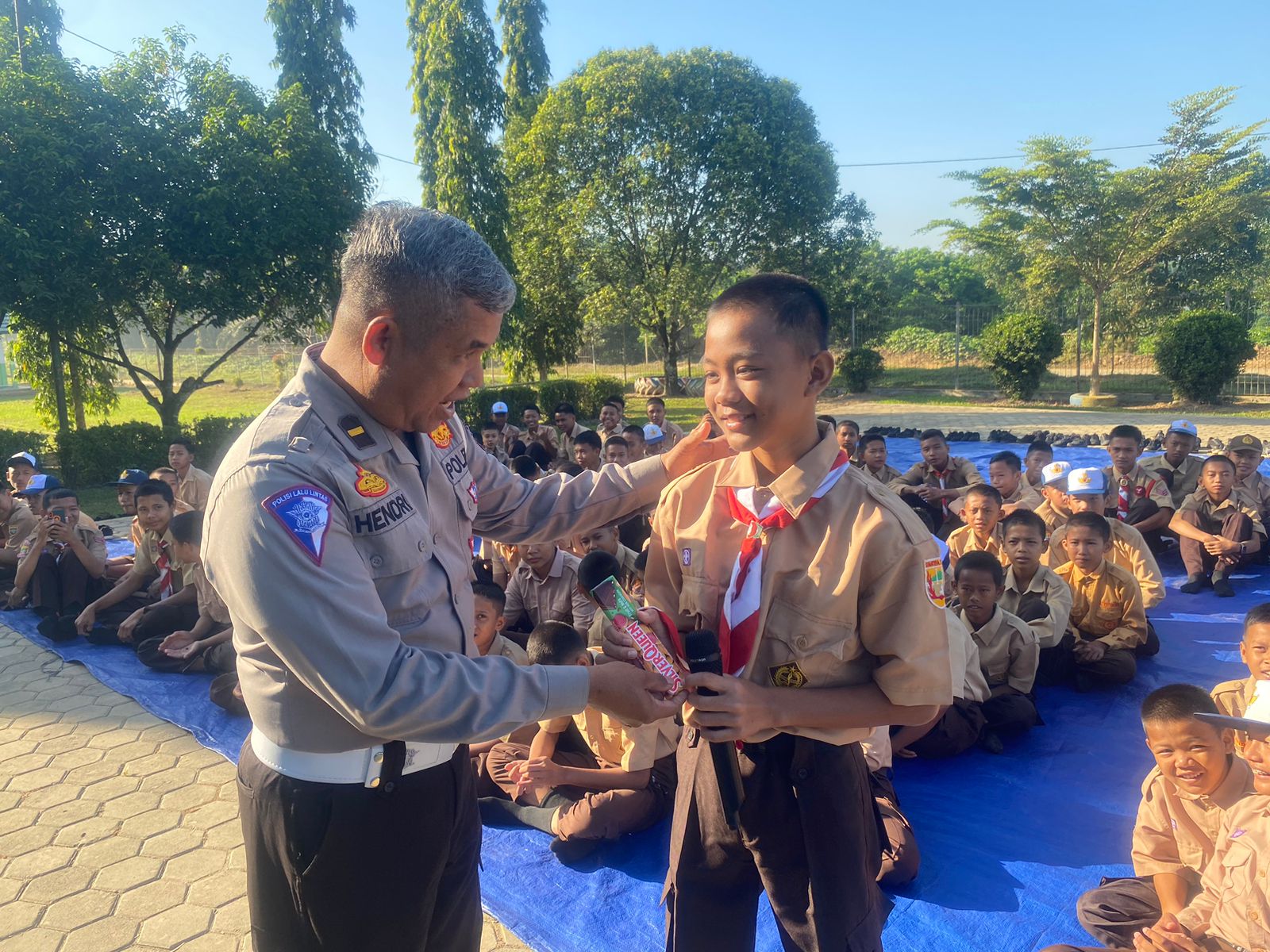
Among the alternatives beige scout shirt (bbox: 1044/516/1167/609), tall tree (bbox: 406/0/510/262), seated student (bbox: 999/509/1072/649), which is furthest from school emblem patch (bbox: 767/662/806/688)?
tall tree (bbox: 406/0/510/262)

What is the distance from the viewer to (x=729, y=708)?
5.27ft

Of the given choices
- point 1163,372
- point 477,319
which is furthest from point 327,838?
point 1163,372

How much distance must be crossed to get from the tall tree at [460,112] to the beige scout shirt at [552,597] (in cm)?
1404

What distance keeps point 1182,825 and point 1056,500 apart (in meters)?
3.69

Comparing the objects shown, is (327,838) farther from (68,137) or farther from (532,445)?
(68,137)

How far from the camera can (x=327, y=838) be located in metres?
1.65

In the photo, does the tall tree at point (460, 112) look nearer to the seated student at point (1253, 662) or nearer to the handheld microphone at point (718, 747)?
the seated student at point (1253, 662)

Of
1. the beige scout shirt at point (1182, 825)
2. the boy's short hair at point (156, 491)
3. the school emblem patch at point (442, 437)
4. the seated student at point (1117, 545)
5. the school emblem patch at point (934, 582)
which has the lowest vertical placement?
the beige scout shirt at point (1182, 825)

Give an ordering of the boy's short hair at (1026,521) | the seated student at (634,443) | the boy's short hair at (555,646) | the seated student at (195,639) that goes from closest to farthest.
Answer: the boy's short hair at (555,646) < the boy's short hair at (1026,521) < the seated student at (195,639) < the seated student at (634,443)

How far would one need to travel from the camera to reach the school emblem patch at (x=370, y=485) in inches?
62.4

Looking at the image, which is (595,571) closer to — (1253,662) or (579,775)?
(579,775)

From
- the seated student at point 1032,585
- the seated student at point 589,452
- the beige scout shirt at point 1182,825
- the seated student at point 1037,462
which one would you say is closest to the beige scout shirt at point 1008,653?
the seated student at point 1032,585

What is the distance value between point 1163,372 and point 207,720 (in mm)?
19524

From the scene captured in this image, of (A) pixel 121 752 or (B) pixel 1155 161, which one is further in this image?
(B) pixel 1155 161
